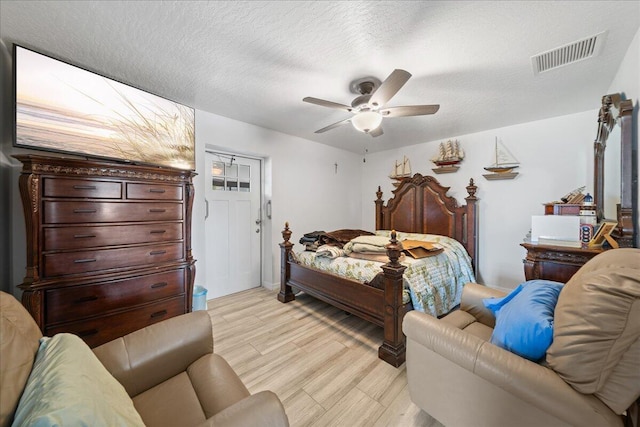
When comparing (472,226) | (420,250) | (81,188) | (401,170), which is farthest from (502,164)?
(81,188)

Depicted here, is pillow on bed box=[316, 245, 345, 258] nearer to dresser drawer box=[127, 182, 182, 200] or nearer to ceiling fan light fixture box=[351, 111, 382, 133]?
ceiling fan light fixture box=[351, 111, 382, 133]

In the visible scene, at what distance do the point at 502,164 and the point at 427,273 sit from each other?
2099mm

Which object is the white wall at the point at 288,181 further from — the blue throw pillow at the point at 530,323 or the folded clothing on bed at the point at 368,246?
the blue throw pillow at the point at 530,323

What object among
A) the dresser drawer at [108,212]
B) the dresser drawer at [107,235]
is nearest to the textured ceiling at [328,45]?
the dresser drawer at [108,212]

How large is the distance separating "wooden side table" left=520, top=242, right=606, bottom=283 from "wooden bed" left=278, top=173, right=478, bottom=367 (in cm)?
100

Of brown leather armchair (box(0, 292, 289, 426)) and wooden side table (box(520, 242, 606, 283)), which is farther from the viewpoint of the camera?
wooden side table (box(520, 242, 606, 283))

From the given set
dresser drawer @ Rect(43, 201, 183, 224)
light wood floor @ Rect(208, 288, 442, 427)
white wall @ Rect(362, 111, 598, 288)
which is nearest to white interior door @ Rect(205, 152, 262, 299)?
light wood floor @ Rect(208, 288, 442, 427)

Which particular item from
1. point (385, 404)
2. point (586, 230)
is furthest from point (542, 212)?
point (385, 404)

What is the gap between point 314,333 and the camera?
7.69 feet

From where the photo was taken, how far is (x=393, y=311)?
1917mm

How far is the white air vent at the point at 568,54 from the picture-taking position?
63.2 inches

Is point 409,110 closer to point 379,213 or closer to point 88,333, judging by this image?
point 379,213

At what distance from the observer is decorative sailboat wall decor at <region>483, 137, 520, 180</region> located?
3.17m

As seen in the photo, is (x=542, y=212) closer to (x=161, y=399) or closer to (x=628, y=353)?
(x=628, y=353)
